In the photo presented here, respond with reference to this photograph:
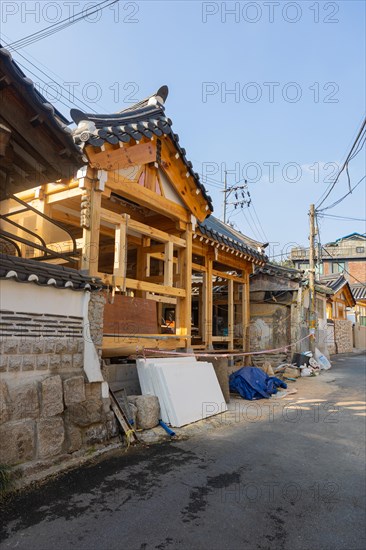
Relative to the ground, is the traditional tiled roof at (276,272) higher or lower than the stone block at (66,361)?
higher

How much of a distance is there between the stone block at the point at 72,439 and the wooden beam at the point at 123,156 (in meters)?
4.32

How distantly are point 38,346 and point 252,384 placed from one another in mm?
6467

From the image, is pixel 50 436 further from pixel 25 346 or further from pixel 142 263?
pixel 142 263

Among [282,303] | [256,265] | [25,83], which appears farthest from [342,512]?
[282,303]

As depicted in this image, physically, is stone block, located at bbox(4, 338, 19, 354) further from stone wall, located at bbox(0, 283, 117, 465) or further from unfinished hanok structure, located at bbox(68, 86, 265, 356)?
unfinished hanok structure, located at bbox(68, 86, 265, 356)

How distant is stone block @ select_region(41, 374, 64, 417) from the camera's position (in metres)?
4.45

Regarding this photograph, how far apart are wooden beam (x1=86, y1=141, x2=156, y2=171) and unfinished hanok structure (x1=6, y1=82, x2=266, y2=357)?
2 centimetres

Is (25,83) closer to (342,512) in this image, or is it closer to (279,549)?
(279,549)

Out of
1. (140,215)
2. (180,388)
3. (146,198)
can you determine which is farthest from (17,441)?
(140,215)

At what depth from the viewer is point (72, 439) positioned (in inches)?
185

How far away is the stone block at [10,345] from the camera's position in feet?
13.9

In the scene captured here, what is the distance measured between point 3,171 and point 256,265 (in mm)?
9947

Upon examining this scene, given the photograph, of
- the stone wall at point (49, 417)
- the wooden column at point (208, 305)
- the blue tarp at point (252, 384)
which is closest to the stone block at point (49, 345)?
the stone wall at point (49, 417)

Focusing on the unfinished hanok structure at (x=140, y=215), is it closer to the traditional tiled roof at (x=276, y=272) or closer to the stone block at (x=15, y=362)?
the stone block at (x=15, y=362)
